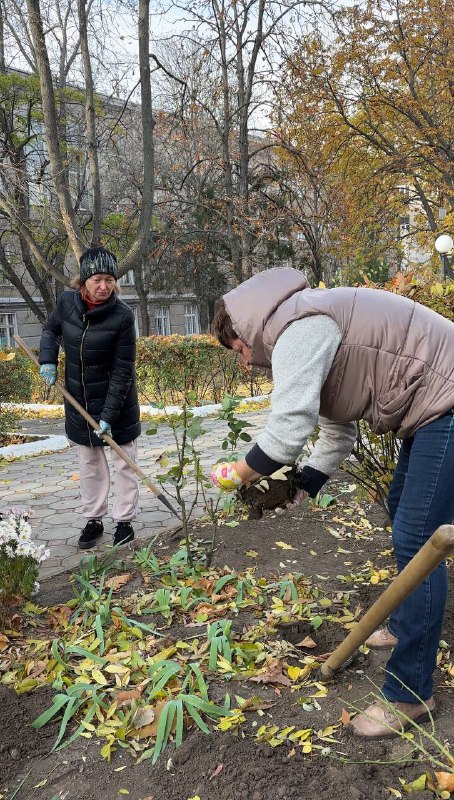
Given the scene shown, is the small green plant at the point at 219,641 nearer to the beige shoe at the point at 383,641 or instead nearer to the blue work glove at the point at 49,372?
the beige shoe at the point at 383,641

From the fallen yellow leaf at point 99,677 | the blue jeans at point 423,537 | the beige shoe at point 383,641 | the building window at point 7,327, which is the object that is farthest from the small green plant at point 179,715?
the building window at point 7,327

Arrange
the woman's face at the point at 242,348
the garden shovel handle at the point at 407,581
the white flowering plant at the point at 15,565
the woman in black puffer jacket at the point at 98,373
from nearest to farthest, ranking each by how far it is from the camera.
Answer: the garden shovel handle at the point at 407,581 < the woman's face at the point at 242,348 < the white flowering plant at the point at 15,565 < the woman in black puffer jacket at the point at 98,373

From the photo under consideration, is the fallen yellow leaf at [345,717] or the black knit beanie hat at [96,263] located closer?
the fallen yellow leaf at [345,717]

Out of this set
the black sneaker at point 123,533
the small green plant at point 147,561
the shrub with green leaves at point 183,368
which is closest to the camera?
the small green plant at point 147,561

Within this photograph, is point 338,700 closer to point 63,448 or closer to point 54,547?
point 54,547

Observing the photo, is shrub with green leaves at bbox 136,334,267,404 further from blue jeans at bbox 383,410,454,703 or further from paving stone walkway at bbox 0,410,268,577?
blue jeans at bbox 383,410,454,703

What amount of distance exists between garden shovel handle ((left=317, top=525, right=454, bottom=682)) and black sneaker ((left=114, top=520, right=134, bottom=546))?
2.12 m

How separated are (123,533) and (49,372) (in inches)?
42.4

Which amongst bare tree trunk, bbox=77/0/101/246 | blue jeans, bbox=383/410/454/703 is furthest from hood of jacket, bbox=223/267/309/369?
bare tree trunk, bbox=77/0/101/246

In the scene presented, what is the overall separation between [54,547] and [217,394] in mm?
7158

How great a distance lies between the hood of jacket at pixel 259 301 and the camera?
6.17 ft

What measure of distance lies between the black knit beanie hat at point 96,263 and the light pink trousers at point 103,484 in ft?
3.46

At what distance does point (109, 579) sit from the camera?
131 inches

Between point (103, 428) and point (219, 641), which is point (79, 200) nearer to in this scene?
point (103, 428)
